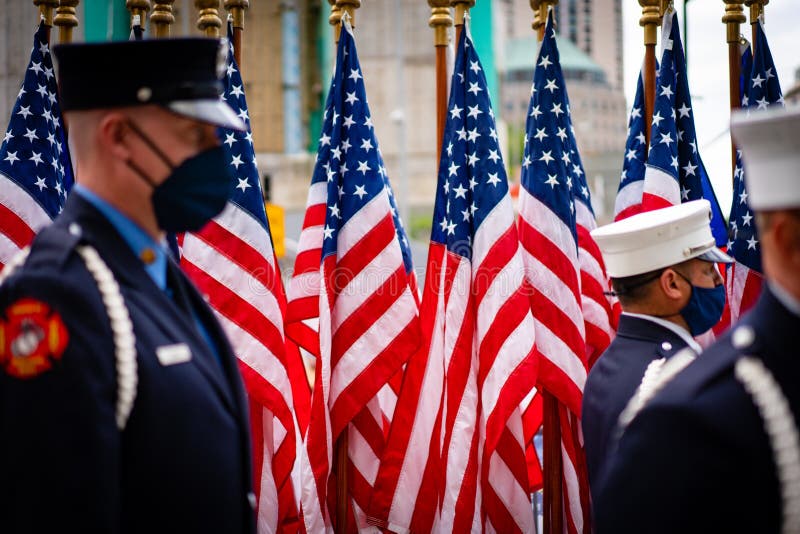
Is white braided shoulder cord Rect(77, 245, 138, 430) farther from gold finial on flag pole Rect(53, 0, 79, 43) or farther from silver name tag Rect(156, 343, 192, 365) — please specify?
gold finial on flag pole Rect(53, 0, 79, 43)

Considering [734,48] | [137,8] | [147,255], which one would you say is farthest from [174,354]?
[734,48]

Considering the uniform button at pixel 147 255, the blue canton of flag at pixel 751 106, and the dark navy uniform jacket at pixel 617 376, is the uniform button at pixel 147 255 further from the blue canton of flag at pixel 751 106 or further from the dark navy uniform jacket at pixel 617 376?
the blue canton of flag at pixel 751 106

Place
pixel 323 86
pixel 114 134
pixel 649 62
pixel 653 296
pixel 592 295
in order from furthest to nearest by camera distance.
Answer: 1. pixel 323 86
2. pixel 649 62
3. pixel 592 295
4. pixel 653 296
5. pixel 114 134

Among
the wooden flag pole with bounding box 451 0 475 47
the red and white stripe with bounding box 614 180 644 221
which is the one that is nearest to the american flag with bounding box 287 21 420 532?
the wooden flag pole with bounding box 451 0 475 47

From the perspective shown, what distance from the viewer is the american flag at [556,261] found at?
3740 millimetres

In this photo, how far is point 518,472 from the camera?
3.71 meters

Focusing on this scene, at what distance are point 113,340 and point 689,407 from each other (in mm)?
962

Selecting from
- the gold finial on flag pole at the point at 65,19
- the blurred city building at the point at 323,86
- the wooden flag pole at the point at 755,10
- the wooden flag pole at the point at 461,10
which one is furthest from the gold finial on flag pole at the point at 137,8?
the blurred city building at the point at 323,86

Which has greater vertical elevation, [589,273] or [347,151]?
[347,151]

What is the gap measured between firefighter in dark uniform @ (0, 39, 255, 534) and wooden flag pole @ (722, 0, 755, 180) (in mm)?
3218

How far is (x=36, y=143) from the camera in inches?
157

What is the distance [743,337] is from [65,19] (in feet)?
11.8

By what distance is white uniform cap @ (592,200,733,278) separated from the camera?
2771 millimetres

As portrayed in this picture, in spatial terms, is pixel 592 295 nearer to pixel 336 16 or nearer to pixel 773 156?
pixel 336 16
